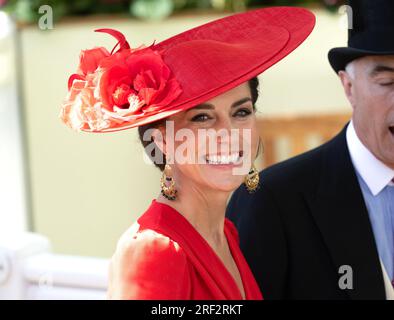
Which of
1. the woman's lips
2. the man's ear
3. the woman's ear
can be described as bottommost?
the woman's lips

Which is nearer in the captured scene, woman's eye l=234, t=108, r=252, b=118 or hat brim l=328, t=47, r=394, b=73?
woman's eye l=234, t=108, r=252, b=118

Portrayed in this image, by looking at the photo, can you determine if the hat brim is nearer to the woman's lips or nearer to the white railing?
the woman's lips

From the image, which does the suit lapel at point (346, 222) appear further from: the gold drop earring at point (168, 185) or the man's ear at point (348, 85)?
the gold drop earring at point (168, 185)

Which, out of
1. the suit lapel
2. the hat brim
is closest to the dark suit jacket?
the suit lapel

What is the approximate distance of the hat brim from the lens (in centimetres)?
191

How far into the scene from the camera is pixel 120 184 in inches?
169

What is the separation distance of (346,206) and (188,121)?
1.84 ft

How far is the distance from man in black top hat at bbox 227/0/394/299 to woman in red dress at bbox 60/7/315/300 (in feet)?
0.89

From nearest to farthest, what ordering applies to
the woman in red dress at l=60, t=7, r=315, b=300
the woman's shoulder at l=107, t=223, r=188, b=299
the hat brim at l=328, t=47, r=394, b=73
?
the woman's shoulder at l=107, t=223, r=188, b=299
the woman in red dress at l=60, t=7, r=315, b=300
the hat brim at l=328, t=47, r=394, b=73

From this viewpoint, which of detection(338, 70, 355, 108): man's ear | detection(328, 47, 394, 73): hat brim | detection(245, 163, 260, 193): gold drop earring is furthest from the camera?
detection(338, 70, 355, 108): man's ear

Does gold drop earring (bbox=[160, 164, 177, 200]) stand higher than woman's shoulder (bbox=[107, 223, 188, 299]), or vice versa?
gold drop earring (bbox=[160, 164, 177, 200])

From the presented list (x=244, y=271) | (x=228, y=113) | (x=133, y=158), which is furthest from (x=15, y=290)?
(x=133, y=158)

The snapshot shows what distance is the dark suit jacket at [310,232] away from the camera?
6.33ft
